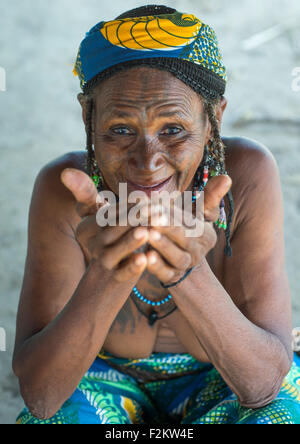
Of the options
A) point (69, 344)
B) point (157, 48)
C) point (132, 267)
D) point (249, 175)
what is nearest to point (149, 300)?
point (69, 344)

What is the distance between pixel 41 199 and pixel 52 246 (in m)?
0.18

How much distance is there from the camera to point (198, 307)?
137 cm

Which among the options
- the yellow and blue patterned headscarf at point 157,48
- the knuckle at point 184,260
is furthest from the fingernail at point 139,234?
the yellow and blue patterned headscarf at point 157,48

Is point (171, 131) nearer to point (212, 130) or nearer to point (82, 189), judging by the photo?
point (212, 130)

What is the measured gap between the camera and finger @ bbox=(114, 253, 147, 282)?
1.14 meters

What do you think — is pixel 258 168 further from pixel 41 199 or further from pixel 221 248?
pixel 41 199

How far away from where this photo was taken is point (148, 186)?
147cm

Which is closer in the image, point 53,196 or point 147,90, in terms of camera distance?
point 147,90

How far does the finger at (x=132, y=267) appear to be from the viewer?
1.14 meters

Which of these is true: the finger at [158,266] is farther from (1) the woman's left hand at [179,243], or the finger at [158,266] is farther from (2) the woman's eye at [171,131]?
(2) the woman's eye at [171,131]

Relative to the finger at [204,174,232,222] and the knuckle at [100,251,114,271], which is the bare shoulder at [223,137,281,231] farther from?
the knuckle at [100,251,114,271]

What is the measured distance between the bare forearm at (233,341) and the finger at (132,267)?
19 centimetres

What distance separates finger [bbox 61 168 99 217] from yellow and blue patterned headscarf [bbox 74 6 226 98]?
45cm

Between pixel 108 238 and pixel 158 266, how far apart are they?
0.42 ft
